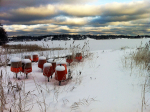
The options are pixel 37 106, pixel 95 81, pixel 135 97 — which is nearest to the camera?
pixel 37 106

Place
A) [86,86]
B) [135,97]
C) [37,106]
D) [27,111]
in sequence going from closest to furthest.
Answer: [27,111], [37,106], [135,97], [86,86]

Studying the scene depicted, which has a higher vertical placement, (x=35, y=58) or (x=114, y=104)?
(x=35, y=58)

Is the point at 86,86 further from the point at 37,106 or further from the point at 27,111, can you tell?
the point at 27,111

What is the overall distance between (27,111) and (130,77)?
253 centimetres

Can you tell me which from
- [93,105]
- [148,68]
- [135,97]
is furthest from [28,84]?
[148,68]

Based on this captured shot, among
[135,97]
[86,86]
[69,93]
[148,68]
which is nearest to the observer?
[135,97]

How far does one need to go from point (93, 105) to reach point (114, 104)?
1.20 ft

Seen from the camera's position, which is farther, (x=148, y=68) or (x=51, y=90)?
(x=148, y=68)

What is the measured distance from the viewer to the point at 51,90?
92.7 inches

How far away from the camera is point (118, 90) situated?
2352mm

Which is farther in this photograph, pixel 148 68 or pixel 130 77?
pixel 148 68

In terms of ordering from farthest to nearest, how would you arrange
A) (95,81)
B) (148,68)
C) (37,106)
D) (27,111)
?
(148,68) → (95,81) → (37,106) → (27,111)

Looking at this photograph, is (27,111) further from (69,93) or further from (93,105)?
(93,105)

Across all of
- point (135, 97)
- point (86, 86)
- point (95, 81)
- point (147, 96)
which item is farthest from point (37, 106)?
point (147, 96)
